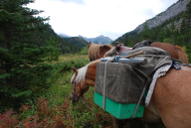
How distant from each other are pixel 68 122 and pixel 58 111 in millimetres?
568

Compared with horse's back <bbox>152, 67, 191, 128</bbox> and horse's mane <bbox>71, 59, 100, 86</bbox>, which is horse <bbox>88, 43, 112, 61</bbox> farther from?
horse's back <bbox>152, 67, 191, 128</bbox>

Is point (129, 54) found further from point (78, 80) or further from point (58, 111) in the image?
Answer: point (58, 111)

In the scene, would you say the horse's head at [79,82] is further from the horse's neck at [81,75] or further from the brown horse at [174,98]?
the brown horse at [174,98]

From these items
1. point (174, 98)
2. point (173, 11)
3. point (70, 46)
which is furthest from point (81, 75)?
point (173, 11)

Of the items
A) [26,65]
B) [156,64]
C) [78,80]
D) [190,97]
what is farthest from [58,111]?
[190,97]

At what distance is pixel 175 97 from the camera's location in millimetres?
1100

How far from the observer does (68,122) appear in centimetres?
237

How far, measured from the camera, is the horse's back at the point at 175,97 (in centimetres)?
105

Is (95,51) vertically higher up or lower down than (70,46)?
lower down

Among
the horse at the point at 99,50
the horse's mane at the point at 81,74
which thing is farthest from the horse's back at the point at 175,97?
the horse at the point at 99,50

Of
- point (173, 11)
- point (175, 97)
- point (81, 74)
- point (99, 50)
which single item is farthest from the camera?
point (173, 11)

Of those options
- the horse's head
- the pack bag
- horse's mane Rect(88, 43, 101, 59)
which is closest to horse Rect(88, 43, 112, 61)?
horse's mane Rect(88, 43, 101, 59)

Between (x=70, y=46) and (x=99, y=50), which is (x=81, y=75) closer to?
(x=99, y=50)

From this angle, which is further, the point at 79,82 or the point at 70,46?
the point at 70,46
